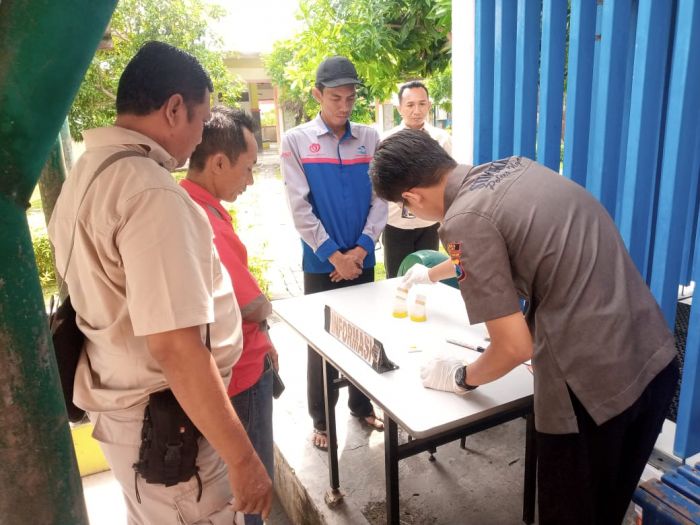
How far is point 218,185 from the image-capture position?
5.52 feet

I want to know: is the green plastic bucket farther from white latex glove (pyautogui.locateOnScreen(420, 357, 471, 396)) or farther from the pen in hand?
white latex glove (pyautogui.locateOnScreen(420, 357, 471, 396))

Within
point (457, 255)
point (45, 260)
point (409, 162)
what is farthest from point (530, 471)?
point (45, 260)

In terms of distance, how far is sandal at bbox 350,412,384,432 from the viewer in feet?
9.78

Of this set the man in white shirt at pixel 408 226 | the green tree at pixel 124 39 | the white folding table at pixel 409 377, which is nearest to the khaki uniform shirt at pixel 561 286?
the white folding table at pixel 409 377

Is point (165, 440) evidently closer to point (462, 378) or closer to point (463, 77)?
point (462, 378)

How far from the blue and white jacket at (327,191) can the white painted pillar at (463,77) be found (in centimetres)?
88

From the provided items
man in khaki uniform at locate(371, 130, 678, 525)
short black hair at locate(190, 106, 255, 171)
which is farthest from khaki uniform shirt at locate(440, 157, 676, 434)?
short black hair at locate(190, 106, 255, 171)

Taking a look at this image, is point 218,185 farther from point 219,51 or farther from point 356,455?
point 219,51

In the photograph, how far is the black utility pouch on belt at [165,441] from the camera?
1.28 metres

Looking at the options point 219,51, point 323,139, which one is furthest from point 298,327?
point 219,51

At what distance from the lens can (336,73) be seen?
112 inches

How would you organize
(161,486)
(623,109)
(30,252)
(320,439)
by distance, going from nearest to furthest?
(30,252), (161,486), (623,109), (320,439)

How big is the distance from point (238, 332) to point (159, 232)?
0.44 m

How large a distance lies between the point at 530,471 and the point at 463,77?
2388 millimetres
